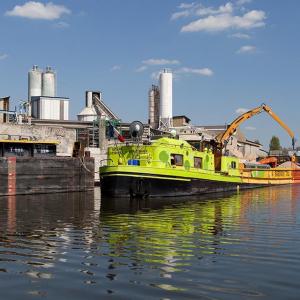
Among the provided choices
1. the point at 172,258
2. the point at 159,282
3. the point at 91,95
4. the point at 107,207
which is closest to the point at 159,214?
the point at 107,207

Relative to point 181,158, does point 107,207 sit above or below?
below

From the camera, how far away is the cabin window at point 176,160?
38550 mm

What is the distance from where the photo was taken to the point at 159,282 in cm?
1037

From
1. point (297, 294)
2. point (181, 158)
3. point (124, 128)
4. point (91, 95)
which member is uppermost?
point (91, 95)

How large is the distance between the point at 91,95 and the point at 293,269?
238ft

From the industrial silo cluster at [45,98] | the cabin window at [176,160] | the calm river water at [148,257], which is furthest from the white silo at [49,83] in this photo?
the calm river water at [148,257]

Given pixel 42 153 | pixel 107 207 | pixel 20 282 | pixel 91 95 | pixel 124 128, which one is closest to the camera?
pixel 20 282

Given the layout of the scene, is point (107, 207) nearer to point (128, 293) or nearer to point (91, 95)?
point (128, 293)

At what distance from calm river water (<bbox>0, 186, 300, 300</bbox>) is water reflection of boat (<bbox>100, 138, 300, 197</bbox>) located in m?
12.0

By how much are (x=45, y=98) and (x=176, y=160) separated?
41.3m

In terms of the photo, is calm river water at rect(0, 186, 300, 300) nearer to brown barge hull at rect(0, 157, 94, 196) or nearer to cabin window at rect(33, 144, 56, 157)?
brown barge hull at rect(0, 157, 94, 196)

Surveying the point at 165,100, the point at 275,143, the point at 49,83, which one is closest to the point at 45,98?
the point at 49,83

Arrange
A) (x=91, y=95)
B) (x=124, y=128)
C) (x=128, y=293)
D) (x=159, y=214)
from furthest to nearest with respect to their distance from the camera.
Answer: (x=91, y=95) → (x=124, y=128) → (x=159, y=214) → (x=128, y=293)

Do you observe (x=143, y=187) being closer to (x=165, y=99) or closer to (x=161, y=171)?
(x=161, y=171)
